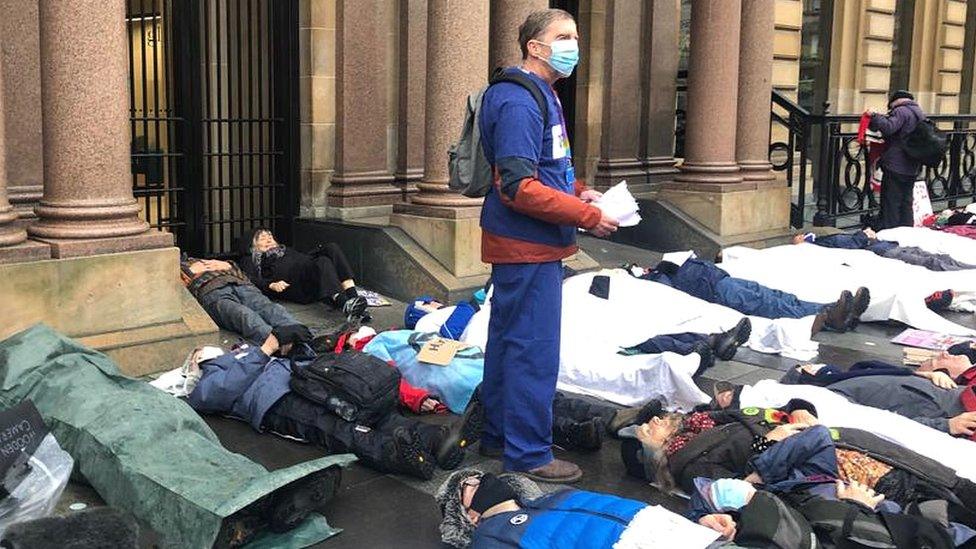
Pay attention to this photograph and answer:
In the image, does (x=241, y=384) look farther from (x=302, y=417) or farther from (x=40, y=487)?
(x=40, y=487)

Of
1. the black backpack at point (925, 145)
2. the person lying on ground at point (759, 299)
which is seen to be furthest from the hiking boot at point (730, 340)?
the black backpack at point (925, 145)

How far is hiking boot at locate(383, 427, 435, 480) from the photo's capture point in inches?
183

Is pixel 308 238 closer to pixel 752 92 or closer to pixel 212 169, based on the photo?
pixel 212 169

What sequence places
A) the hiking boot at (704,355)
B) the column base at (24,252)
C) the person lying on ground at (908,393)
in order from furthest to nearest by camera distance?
the hiking boot at (704,355) < the column base at (24,252) < the person lying on ground at (908,393)

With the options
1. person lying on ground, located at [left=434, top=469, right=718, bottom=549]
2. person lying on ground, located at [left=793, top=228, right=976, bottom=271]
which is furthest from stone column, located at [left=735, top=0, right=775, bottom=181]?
person lying on ground, located at [left=434, top=469, right=718, bottom=549]

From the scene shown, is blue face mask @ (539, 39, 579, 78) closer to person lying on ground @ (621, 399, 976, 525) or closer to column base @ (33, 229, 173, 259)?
person lying on ground @ (621, 399, 976, 525)

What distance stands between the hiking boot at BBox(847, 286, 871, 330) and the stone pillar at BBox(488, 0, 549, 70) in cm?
341

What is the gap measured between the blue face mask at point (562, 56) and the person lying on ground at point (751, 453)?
166cm

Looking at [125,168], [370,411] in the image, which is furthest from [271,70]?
[370,411]

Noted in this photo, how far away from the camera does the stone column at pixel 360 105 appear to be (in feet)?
30.5

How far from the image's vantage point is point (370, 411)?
4.97 meters

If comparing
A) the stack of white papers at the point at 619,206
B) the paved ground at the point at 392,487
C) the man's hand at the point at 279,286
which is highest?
the stack of white papers at the point at 619,206

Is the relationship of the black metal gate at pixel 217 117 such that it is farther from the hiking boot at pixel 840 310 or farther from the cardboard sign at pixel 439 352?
the hiking boot at pixel 840 310

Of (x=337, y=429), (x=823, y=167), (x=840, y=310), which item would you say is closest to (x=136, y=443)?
(x=337, y=429)
